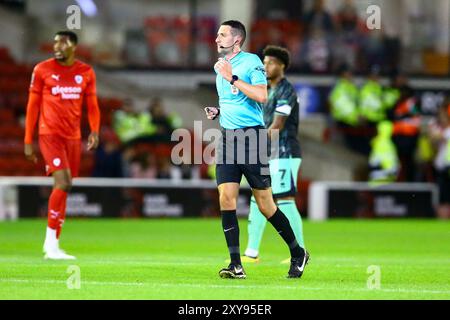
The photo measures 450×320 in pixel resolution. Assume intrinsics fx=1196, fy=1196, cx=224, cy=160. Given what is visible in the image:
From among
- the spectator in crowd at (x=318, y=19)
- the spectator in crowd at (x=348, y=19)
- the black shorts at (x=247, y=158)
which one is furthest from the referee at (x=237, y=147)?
the spectator in crowd at (x=348, y=19)

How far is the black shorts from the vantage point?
10.8 meters

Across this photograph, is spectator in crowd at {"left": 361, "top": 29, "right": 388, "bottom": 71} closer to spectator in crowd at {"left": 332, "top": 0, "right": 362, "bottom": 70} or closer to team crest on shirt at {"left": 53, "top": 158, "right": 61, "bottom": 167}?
spectator in crowd at {"left": 332, "top": 0, "right": 362, "bottom": 70}

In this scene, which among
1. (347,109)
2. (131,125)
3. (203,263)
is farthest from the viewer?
(347,109)

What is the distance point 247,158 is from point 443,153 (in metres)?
15.6

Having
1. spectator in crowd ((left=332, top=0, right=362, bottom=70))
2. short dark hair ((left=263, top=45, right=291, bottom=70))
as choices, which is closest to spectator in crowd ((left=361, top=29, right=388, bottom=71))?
spectator in crowd ((left=332, top=0, right=362, bottom=70))

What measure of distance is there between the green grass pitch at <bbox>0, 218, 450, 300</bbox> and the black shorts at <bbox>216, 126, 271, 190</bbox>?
3.00 feet

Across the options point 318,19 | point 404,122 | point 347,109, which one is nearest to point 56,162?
point 347,109

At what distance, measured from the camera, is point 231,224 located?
10.9m

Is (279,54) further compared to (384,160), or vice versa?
(384,160)

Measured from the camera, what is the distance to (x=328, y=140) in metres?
27.8

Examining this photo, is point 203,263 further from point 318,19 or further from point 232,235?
point 318,19

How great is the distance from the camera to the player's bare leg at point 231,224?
35.5ft

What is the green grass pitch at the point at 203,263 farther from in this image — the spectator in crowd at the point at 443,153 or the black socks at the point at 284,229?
the spectator in crowd at the point at 443,153
